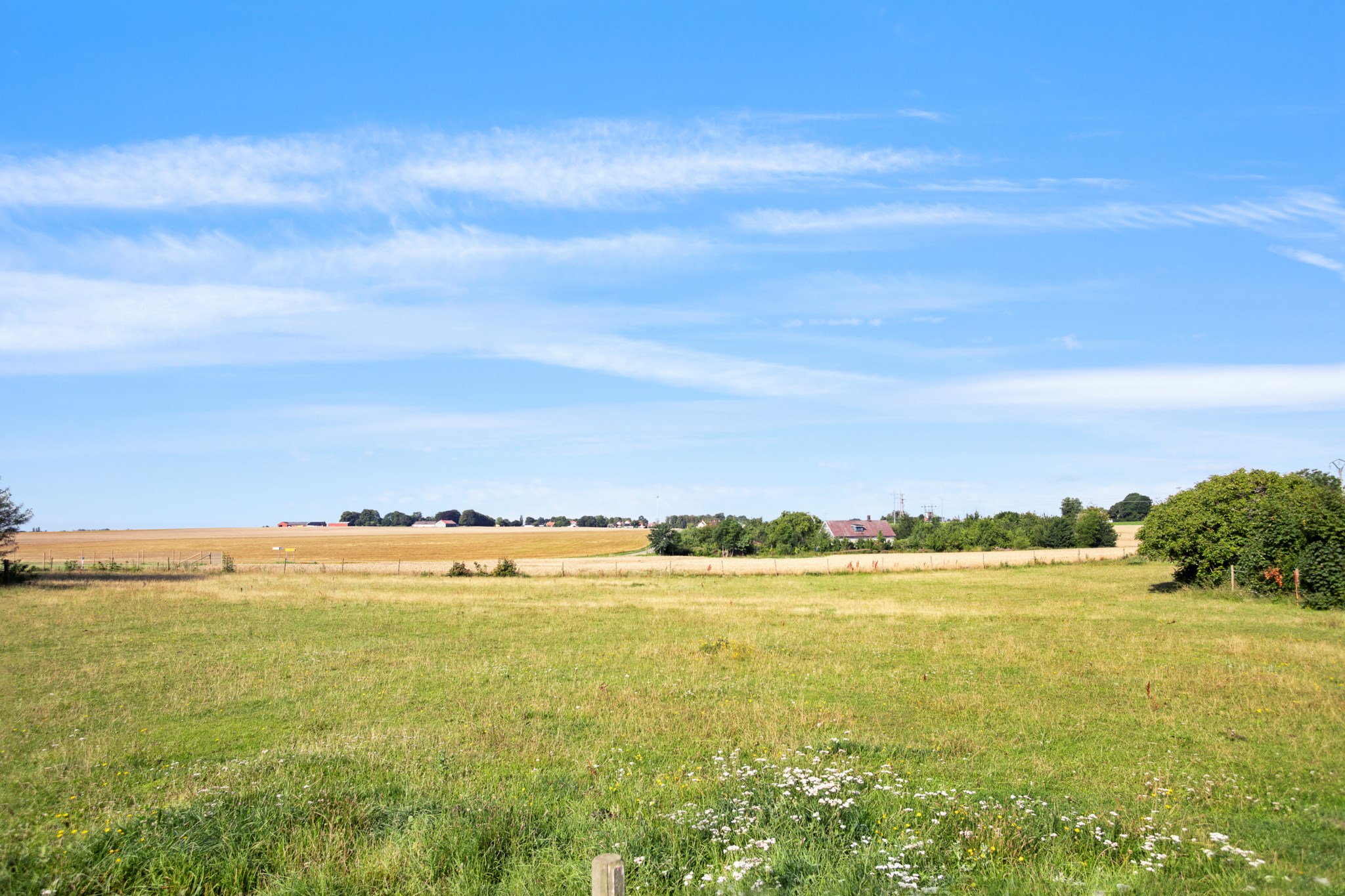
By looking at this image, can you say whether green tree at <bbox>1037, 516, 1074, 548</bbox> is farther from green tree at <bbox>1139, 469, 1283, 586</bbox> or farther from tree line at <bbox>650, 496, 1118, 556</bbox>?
green tree at <bbox>1139, 469, 1283, 586</bbox>

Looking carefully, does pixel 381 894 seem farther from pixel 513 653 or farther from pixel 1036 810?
pixel 513 653

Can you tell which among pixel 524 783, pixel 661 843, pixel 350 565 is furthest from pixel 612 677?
pixel 350 565

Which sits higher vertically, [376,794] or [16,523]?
[16,523]

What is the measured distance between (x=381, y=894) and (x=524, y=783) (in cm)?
324

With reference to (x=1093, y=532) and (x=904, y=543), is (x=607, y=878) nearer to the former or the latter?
(x=1093, y=532)

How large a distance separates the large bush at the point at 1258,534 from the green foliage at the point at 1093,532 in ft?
254

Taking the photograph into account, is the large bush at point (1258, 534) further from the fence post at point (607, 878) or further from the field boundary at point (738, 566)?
the fence post at point (607, 878)

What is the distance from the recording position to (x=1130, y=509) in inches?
7603

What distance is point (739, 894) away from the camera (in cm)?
651

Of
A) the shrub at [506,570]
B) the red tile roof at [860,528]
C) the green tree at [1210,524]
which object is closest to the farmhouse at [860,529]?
the red tile roof at [860,528]

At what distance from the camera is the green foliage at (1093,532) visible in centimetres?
11375

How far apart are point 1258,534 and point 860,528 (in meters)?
132

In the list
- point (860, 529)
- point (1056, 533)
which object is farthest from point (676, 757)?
point (860, 529)

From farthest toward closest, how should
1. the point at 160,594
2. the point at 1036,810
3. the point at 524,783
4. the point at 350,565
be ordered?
the point at 350,565, the point at 160,594, the point at 524,783, the point at 1036,810
